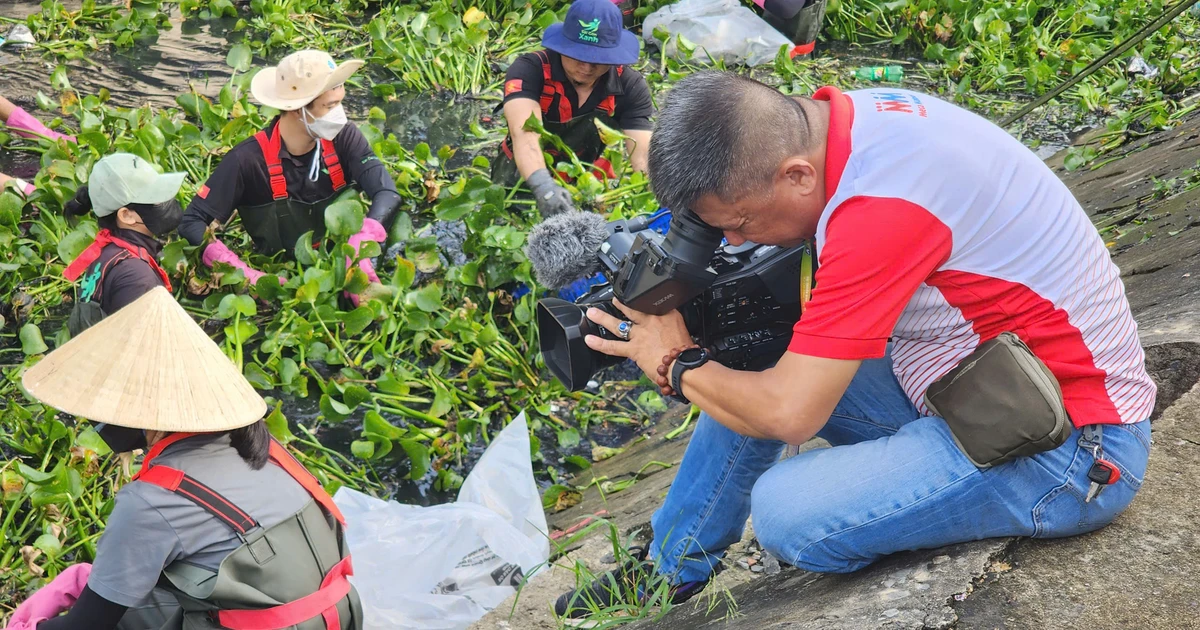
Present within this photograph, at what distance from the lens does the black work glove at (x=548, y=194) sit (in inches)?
141

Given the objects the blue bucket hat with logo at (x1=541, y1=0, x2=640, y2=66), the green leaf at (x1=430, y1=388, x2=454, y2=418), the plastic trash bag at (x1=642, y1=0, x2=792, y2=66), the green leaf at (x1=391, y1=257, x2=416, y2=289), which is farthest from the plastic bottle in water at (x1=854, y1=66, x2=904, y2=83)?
the green leaf at (x1=430, y1=388, x2=454, y2=418)

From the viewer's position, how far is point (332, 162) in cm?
371

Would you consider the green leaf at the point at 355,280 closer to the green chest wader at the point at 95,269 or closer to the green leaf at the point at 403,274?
the green leaf at the point at 403,274

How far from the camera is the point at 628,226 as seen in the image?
2064 millimetres

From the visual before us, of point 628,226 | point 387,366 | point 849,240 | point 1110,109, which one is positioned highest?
point 849,240

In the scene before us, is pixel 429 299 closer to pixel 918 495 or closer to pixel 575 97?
pixel 575 97

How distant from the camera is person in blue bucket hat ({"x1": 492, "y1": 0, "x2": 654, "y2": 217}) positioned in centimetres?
379

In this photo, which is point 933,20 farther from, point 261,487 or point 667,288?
point 261,487

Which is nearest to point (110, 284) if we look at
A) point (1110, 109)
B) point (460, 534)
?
point (460, 534)

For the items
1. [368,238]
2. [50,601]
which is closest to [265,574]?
[50,601]

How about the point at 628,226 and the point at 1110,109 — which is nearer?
the point at 628,226

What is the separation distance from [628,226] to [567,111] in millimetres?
2138

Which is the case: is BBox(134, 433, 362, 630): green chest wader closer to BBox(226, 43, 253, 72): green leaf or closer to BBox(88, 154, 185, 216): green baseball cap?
BBox(88, 154, 185, 216): green baseball cap

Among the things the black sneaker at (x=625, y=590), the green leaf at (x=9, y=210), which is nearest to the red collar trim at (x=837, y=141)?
the black sneaker at (x=625, y=590)
